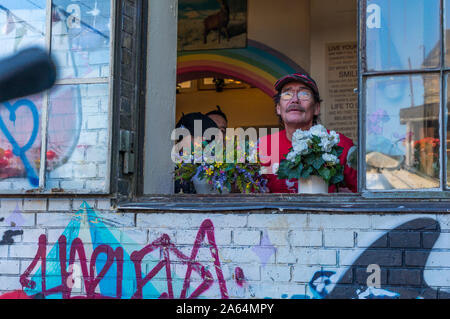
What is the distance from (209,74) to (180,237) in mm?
4321

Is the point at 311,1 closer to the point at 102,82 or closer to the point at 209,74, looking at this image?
the point at 209,74

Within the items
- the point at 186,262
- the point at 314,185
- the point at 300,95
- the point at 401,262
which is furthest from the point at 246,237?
the point at 300,95

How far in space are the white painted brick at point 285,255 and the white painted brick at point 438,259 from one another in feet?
2.58

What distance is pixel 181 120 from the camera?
15.5ft

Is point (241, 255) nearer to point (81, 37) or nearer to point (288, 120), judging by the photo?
point (288, 120)

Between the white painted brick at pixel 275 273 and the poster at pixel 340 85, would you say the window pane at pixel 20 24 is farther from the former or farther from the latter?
the poster at pixel 340 85

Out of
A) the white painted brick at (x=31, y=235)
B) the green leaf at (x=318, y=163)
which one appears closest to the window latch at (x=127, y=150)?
the white painted brick at (x=31, y=235)

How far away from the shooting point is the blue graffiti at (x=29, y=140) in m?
4.19

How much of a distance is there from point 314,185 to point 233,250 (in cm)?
66

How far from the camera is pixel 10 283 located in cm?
412

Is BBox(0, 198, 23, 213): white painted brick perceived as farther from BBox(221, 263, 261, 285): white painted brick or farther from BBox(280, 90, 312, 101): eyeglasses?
BBox(280, 90, 312, 101): eyeglasses

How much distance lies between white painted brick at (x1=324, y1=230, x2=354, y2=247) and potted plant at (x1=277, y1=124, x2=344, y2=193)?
309 mm

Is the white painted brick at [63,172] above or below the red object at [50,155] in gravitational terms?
below

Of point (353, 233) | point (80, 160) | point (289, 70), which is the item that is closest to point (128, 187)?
point (80, 160)
